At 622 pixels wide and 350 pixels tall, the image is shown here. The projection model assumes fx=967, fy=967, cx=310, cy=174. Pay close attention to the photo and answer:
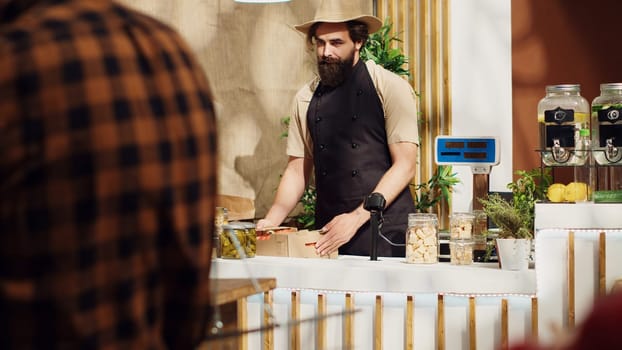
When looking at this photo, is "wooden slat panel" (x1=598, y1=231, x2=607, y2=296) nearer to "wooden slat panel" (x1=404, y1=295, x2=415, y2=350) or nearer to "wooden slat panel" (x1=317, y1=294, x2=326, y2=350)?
"wooden slat panel" (x1=404, y1=295, x2=415, y2=350)

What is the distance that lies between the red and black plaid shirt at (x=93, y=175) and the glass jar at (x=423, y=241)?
2.32 m

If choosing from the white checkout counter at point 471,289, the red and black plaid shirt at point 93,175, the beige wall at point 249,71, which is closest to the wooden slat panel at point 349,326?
the white checkout counter at point 471,289

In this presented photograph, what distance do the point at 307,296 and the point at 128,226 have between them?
2228 mm

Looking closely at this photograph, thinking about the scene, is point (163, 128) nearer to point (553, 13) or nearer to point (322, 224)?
point (322, 224)

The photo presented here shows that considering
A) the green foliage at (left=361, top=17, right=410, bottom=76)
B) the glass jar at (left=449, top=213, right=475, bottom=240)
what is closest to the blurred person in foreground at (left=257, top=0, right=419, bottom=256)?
the glass jar at (left=449, top=213, right=475, bottom=240)

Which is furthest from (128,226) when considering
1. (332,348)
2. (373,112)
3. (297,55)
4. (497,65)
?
(497,65)

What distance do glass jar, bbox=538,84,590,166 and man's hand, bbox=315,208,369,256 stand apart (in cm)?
89

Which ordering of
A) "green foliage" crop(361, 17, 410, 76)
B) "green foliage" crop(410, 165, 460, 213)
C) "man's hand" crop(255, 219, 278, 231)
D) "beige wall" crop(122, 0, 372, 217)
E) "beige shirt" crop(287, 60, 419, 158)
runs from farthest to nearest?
"green foliage" crop(410, 165, 460, 213)
"green foliage" crop(361, 17, 410, 76)
"beige wall" crop(122, 0, 372, 217)
"beige shirt" crop(287, 60, 419, 158)
"man's hand" crop(255, 219, 278, 231)

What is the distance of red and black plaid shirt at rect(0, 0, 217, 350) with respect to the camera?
85 cm

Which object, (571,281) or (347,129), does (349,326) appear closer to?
(571,281)

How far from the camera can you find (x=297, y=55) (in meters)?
6.12

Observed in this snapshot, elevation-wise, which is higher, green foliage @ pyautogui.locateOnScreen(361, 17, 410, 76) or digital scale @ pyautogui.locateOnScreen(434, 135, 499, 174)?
green foliage @ pyautogui.locateOnScreen(361, 17, 410, 76)

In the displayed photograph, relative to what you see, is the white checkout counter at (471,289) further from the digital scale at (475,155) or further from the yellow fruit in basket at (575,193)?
the digital scale at (475,155)

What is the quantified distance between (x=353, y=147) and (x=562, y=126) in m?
1.59
